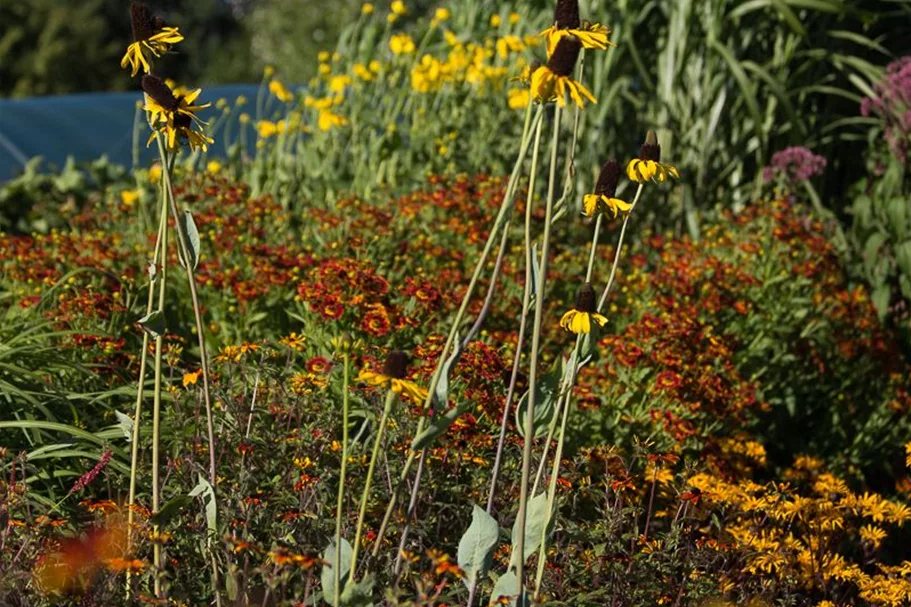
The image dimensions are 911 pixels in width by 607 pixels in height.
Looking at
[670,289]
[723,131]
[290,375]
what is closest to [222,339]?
[290,375]

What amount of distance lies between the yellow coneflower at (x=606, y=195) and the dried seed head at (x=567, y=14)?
274 millimetres

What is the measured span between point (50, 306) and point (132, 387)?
2.57 ft

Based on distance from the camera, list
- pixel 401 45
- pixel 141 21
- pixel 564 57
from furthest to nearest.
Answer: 1. pixel 401 45
2. pixel 141 21
3. pixel 564 57

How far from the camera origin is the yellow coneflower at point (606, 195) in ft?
7.10

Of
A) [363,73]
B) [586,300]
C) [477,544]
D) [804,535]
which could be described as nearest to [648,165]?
[586,300]

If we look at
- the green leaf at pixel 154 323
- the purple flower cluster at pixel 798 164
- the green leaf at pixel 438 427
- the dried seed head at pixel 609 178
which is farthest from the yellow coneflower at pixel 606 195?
the purple flower cluster at pixel 798 164

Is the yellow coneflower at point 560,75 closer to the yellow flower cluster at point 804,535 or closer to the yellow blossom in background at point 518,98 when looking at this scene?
the yellow flower cluster at point 804,535

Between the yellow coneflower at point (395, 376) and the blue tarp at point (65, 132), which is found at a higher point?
the yellow coneflower at point (395, 376)

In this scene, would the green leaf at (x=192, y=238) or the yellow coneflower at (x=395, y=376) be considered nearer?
the yellow coneflower at (x=395, y=376)

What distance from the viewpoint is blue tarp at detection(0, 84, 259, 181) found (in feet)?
25.2

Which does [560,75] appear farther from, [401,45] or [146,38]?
[401,45]

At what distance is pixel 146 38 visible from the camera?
2141 millimetres

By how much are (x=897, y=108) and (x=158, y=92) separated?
3.98m

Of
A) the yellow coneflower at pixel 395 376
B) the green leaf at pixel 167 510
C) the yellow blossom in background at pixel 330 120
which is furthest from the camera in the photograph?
the yellow blossom in background at pixel 330 120
